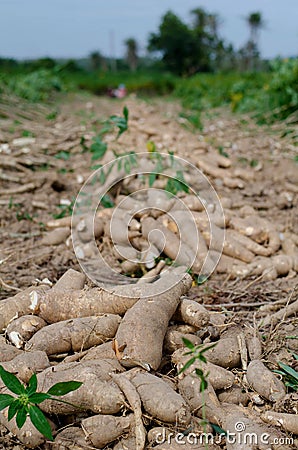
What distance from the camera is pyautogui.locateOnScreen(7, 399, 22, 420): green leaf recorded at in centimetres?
160

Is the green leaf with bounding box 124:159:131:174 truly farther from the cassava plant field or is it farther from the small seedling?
the small seedling

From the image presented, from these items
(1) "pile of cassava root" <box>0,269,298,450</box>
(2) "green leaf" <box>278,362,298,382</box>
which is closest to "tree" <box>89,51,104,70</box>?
(1) "pile of cassava root" <box>0,269,298,450</box>

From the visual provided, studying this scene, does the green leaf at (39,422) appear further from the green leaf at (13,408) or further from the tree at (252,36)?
the tree at (252,36)

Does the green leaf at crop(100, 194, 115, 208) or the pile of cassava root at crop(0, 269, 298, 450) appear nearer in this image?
the pile of cassava root at crop(0, 269, 298, 450)

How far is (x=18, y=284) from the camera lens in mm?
2812

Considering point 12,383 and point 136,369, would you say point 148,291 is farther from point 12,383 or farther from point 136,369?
point 12,383

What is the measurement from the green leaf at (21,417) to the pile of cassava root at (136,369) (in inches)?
4.0

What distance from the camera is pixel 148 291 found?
2195 millimetres

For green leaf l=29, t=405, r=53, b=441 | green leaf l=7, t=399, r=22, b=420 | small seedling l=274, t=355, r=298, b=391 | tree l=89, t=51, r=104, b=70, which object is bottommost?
small seedling l=274, t=355, r=298, b=391

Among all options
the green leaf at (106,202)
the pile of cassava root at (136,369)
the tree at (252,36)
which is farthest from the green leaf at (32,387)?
the tree at (252,36)

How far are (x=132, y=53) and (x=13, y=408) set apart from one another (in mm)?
30489

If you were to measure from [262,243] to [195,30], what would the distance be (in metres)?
23.8

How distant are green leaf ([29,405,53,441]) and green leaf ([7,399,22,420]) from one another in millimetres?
39

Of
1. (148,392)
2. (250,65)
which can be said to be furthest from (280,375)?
(250,65)
